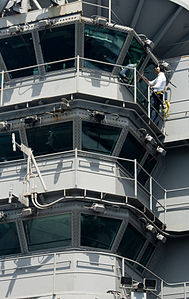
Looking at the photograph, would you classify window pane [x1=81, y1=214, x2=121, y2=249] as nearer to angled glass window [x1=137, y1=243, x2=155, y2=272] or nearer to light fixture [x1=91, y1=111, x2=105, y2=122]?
angled glass window [x1=137, y1=243, x2=155, y2=272]

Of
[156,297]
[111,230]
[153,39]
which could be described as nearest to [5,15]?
[153,39]

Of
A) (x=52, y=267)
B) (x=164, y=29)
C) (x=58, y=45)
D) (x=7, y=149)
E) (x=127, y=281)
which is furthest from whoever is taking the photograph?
(x=164, y=29)

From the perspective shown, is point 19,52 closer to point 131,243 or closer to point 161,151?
point 161,151

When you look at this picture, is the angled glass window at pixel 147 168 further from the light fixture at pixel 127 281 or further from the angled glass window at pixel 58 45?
the light fixture at pixel 127 281

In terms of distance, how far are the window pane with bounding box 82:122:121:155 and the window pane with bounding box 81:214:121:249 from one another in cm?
229

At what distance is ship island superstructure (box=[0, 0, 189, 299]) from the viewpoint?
28.0 metres

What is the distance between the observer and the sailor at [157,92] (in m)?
31.9

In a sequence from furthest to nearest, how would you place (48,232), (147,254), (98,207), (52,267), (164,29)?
1. (164,29)
2. (147,254)
3. (48,232)
4. (98,207)
5. (52,267)

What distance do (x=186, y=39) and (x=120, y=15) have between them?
263 cm

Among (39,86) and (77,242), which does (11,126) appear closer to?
(39,86)

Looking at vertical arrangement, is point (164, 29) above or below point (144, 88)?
above

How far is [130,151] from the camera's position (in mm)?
30281

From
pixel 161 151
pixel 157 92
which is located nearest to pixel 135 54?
pixel 157 92

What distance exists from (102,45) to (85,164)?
4.15 metres
